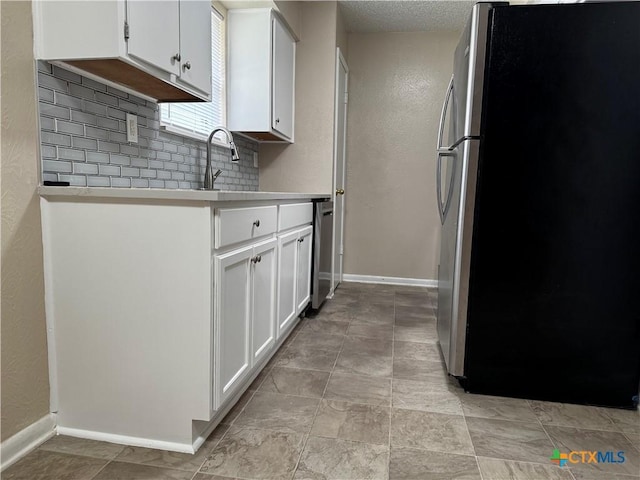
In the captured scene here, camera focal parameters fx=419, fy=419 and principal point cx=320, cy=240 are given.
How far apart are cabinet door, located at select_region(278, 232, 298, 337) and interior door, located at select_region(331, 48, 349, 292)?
1326mm

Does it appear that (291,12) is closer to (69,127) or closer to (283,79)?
(283,79)

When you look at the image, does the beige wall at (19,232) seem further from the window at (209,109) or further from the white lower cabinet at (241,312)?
the window at (209,109)

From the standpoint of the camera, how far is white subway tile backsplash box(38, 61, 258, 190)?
1.48 meters

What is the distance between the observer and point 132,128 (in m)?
1.86

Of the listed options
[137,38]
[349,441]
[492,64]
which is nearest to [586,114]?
[492,64]

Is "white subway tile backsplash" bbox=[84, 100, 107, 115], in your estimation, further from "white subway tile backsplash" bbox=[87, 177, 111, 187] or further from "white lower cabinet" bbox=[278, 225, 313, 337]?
"white lower cabinet" bbox=[278, 225, 313, 337]

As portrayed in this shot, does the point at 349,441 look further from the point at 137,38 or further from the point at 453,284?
the point at 137,38

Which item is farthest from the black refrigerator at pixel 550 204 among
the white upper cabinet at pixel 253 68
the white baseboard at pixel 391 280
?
the white baseboard at pixel 391 280

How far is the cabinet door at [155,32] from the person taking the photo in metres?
1.46

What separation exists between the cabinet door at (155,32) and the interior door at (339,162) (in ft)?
6.77

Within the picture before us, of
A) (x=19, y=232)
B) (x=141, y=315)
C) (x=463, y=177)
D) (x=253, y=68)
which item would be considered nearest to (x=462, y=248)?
(x=463, y=177)

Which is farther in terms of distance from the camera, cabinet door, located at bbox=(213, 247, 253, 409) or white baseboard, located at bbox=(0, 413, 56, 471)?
cabinet door, located at bbox=(213, 247, 253, 409)

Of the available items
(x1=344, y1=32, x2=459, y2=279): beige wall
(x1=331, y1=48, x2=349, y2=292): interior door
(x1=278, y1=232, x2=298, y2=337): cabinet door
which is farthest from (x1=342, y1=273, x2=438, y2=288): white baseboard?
(x1=278, y1=232, x2=298, y2=337): cabinet door

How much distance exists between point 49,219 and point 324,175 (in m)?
2.38
